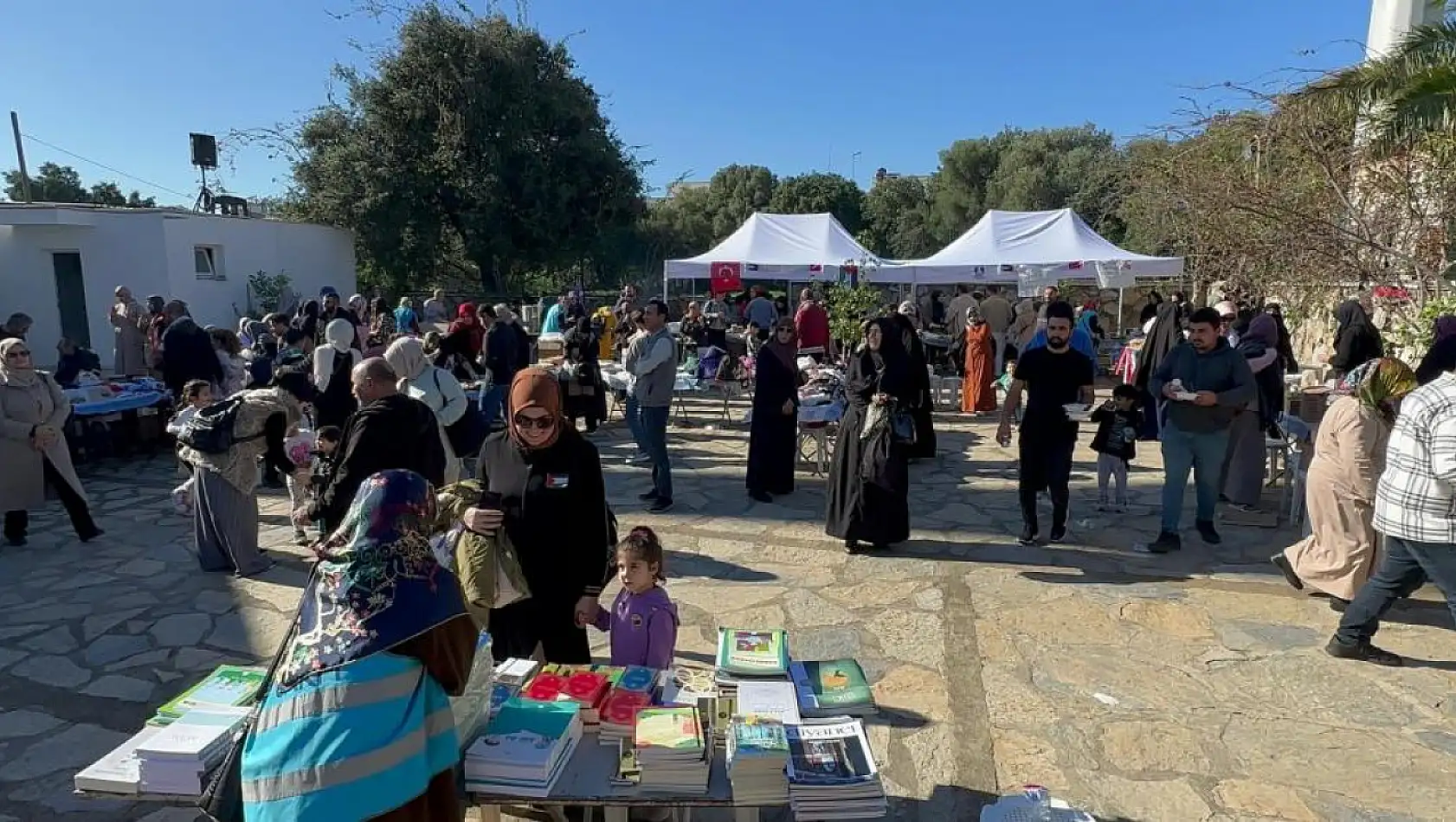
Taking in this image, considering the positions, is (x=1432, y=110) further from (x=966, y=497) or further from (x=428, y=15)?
(x=428, y=15)

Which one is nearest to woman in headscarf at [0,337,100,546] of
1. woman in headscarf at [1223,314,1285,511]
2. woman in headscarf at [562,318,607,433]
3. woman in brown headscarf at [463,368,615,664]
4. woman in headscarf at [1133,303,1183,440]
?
woman in headscarf at [562,318,607,433]

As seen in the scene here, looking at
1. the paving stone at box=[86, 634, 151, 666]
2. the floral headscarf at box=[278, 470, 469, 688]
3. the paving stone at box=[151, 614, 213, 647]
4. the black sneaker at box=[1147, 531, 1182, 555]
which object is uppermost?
the floral headscarf at box=[278, 470, 469, 688]

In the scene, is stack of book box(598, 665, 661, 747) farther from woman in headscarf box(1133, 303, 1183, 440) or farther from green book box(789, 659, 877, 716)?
woman in headscarf box(1133, 303, 1183, 440)

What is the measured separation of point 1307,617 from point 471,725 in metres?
4.87

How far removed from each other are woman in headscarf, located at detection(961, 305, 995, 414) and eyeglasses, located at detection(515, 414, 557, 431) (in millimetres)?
9686

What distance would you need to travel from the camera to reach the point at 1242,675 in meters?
4.42

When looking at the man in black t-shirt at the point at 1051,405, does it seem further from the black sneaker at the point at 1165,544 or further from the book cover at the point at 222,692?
the book cover at the point at 222,692

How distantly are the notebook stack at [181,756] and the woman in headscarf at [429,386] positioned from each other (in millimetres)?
3259

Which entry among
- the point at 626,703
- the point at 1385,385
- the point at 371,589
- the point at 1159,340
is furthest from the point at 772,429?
the point at 371,589

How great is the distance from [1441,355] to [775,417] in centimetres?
486

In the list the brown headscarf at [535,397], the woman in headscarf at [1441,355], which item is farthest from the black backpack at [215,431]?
the woman in headscarf at [1441,355]

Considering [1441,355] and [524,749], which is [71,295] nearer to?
[524,749]

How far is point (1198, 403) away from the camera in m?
5.88

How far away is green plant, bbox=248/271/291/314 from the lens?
19.0 m
